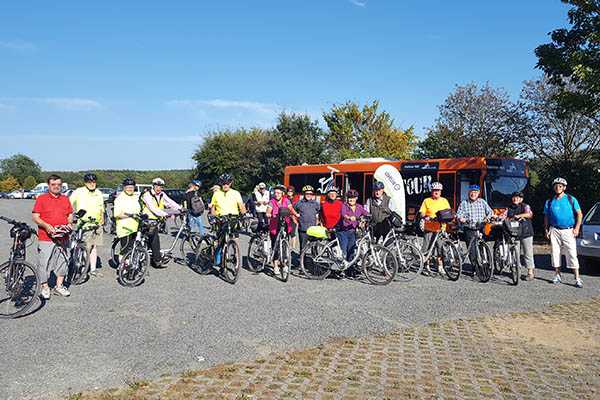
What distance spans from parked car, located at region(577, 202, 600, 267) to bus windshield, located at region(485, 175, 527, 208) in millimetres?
5266

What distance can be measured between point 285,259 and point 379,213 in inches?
82.6

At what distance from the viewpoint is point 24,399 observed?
3932 millimetres

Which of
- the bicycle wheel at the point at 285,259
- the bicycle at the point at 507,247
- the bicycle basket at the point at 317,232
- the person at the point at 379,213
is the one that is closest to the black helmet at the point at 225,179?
the bicycle wheel at the point at 285,259

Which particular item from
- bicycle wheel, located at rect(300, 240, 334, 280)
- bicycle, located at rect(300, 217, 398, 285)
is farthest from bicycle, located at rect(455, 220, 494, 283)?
bicycle wheel, located at rect(300, 240, 334, 280)

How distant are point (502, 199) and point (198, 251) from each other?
10226mm

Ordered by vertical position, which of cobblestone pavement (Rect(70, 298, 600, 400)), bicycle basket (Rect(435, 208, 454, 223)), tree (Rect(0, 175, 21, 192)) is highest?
tree (Rect(0, 175, 21, 192))

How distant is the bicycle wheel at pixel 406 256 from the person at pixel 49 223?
5.55 m

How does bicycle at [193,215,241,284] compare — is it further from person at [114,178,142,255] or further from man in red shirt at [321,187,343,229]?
man in red shirt at [321,187,343,229]

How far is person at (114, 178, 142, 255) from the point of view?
877cm

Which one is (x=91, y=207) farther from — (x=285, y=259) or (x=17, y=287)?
(x=285, y=259)

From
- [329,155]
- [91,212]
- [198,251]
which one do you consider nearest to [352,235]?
[198,251]

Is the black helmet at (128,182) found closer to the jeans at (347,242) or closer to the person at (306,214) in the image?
the person at (306,214)

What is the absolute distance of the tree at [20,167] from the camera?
97.6 meters

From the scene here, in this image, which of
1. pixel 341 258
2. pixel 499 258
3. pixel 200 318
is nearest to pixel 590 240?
pixel 499 258
